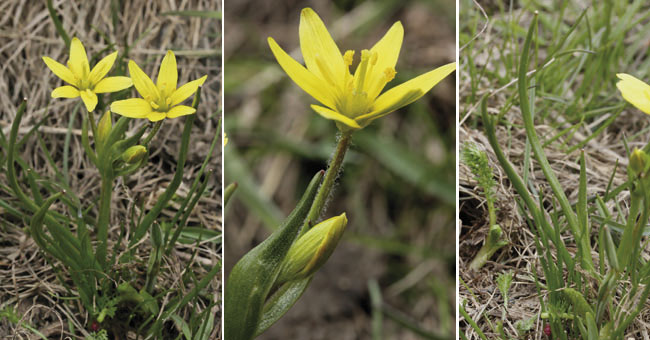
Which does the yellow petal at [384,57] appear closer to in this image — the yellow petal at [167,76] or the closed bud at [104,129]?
the yellow petal at [167,76]

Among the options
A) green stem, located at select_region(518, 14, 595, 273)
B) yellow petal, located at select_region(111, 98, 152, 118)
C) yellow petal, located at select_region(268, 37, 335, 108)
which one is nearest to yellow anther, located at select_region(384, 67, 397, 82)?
yellow petal, located at select_region(268, 37, 335, 108)

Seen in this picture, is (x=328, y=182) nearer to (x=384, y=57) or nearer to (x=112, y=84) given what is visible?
(x=384, y=57)

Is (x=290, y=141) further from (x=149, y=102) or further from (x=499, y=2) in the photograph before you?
(x=499, y=2)

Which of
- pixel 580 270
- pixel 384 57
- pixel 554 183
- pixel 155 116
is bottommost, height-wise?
pixel 580 270

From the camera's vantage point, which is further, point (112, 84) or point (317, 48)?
point (112, 84)

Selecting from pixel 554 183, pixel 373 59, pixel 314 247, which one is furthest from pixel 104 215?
pixel 554 183

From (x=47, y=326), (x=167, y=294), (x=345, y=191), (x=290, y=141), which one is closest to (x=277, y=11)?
(x=290, y=141)
